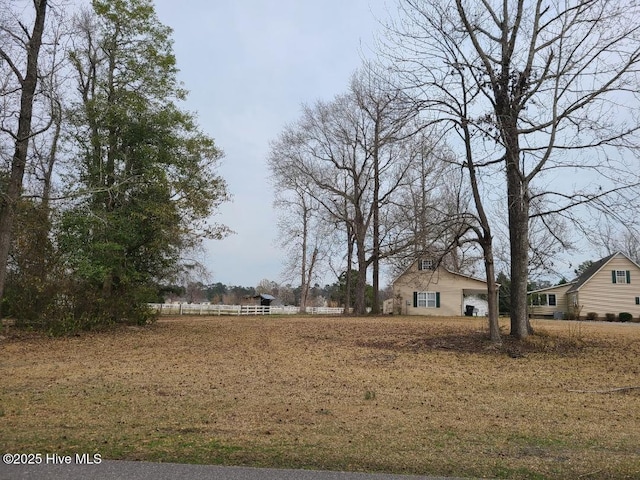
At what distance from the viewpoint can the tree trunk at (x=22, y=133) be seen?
45.9 ft

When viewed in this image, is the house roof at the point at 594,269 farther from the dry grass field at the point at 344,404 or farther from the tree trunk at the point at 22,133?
the tree trunk at the point at 22,133

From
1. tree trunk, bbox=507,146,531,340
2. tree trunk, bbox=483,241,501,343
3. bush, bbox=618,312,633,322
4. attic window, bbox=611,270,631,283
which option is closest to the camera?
tree trunk, bbox=483,241,501,343

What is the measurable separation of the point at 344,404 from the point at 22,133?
12087 mm

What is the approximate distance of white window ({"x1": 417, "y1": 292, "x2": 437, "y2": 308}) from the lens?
36406 millimetres

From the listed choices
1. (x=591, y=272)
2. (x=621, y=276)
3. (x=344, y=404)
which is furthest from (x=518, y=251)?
(x=591, y=272)

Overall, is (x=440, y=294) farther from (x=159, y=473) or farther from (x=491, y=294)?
(x=159, y=473)

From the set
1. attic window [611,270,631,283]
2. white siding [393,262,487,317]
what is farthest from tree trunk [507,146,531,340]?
attic window [611,270,631,283]

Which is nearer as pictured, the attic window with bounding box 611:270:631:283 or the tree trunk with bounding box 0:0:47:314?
the tree trunk with bounding box 0:0:47:314

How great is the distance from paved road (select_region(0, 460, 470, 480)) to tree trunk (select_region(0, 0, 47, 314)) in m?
11.6

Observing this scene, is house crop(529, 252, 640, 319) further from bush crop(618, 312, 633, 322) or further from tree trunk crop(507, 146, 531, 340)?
tree trunk crop(507, 146, 531, 340)

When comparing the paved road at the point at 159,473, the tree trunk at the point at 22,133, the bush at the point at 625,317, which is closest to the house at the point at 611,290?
the bush at the point at 625,317

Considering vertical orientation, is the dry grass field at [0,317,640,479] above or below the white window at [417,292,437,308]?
below

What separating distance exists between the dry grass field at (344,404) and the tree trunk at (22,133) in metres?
3.07

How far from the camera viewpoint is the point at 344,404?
741 cm
